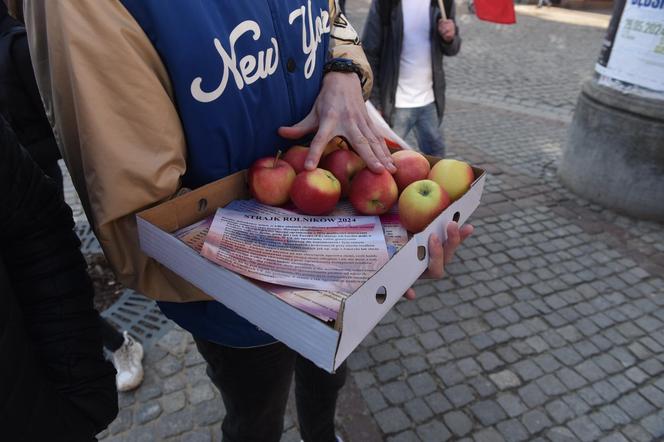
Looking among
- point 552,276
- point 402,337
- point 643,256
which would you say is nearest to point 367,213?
point 402,337

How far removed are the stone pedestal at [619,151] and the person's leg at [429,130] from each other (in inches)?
62.5

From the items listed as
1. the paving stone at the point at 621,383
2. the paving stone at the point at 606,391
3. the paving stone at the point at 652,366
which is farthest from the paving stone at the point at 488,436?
the paving stone at the point at 652,366

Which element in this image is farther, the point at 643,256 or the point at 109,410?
the point at 643,256

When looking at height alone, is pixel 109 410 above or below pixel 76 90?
below

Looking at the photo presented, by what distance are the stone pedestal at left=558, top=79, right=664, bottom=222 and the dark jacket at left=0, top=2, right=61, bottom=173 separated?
449 centimetres

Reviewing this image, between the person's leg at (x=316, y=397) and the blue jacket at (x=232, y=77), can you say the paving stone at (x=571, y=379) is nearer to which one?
the person's leg at (x=316, y=397)

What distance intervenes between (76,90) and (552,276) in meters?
3.48

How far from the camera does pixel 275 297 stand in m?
0.85

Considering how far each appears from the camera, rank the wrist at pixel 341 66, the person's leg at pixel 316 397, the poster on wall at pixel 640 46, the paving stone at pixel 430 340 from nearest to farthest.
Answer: the wrist at pixel 341 66 < the person's leg at pixel 316 397 < the paving stone at pixel 430 340 < the poster on wall at pixel 640 46

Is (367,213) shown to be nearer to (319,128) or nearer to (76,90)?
(319,128)

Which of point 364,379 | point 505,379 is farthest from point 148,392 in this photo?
point 505,379

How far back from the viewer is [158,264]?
3.79 ft

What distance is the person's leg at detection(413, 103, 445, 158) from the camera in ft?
13.0

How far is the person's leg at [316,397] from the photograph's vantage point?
1831 mm
